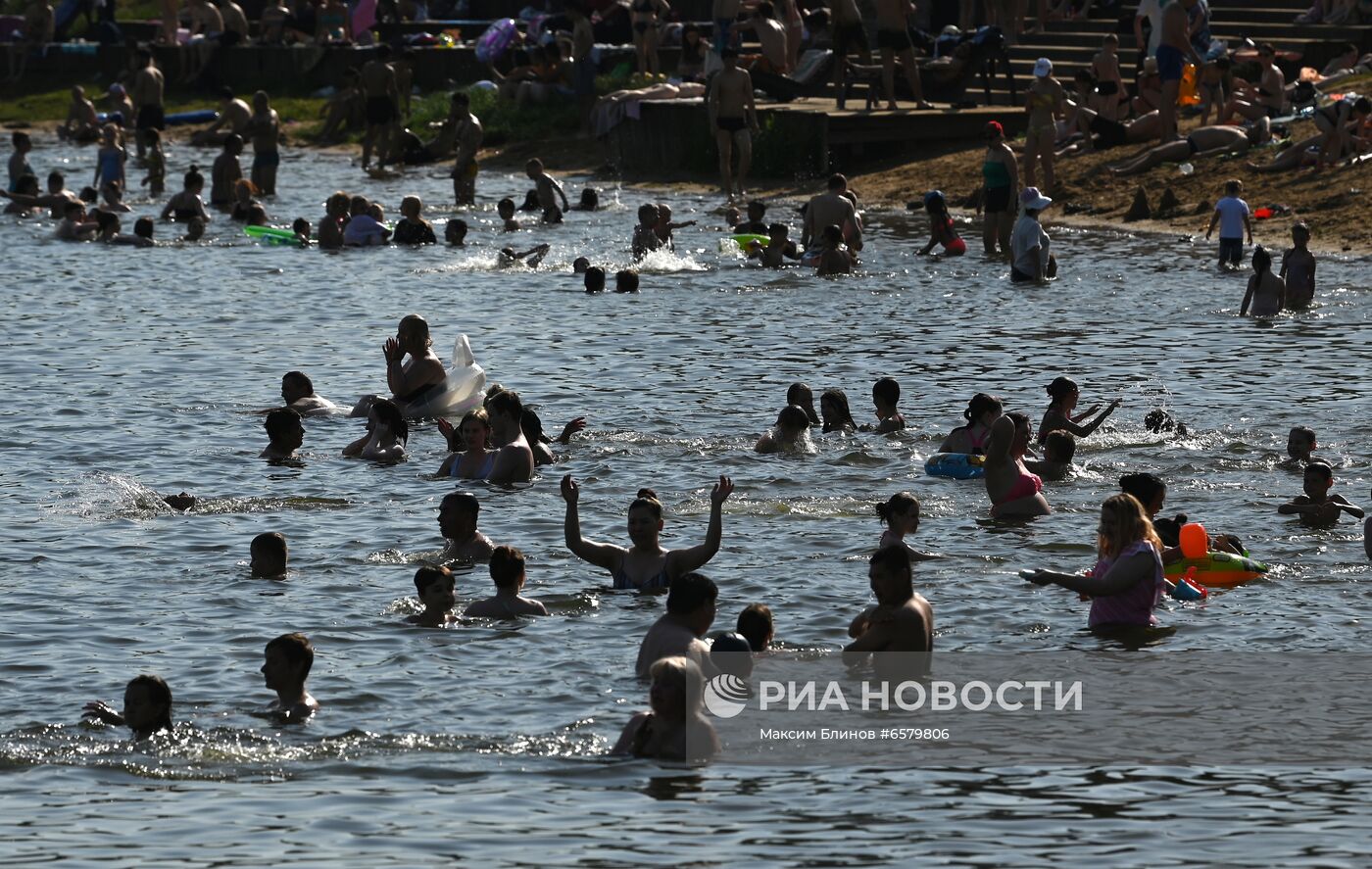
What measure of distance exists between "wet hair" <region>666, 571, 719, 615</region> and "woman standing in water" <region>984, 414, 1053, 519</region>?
4757mm

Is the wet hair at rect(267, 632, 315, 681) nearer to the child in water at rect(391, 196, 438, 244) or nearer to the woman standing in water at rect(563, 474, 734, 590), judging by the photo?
the woman standing in water at rect(563, 474, 734, 590)

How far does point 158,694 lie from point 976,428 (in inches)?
313

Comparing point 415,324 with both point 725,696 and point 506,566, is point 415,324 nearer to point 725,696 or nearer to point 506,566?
point 506,566

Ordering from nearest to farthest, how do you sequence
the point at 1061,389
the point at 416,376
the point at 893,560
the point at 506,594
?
the point at 893,560 → the point at 506,594 → the point at 1061,389 → the point at 416,376

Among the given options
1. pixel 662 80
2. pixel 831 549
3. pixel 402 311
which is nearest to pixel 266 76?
pixel 662 80

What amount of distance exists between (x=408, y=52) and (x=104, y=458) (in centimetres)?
3179

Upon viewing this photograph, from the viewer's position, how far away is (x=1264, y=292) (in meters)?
24.3

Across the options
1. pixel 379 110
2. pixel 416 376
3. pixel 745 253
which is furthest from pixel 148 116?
pixel 416 376

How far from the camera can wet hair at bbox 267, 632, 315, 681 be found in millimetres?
11211

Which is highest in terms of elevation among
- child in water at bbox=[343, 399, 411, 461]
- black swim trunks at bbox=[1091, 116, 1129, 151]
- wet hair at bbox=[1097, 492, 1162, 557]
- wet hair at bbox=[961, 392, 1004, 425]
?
black swim trunks at bbox=[1091, 116, 1129, 151]

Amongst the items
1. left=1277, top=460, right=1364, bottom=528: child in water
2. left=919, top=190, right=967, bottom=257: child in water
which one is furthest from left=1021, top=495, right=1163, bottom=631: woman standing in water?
left=919, top=190, right=967, bottom=257: child in water

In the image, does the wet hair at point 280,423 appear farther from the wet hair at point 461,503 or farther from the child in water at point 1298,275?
the child in water at point 1298,275

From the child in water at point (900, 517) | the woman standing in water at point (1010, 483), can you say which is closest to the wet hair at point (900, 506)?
the child in water at point (900, 517)

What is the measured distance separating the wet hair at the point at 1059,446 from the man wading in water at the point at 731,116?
18.9 m
